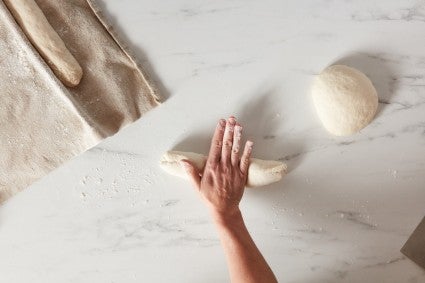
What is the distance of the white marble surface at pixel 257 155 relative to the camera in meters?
1.21

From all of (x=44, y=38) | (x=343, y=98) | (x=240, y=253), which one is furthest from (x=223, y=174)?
(x=44, y=38)

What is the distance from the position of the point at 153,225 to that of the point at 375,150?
0.54 metres

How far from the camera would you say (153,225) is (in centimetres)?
124

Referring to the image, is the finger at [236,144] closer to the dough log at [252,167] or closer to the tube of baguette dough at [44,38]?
the dough log at [252,167]

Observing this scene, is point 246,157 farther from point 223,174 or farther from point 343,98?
point 343,98

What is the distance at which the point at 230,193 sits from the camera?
1.18 m

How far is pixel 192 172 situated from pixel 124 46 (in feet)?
1.04

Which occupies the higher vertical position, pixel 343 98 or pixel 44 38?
pixel 44 38

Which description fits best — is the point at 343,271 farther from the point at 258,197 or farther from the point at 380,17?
the point at 380,17

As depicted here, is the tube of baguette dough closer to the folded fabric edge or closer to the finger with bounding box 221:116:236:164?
the folded fabric edge

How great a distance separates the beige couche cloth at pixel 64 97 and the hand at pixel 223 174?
0.17 metres

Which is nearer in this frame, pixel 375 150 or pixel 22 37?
pixel 22 37

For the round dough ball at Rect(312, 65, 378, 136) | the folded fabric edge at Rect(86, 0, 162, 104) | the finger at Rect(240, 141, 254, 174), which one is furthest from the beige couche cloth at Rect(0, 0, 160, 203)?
the round dough ball at Rect(312, 65, 378, 136)

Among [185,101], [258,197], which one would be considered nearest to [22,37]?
[185,101]
